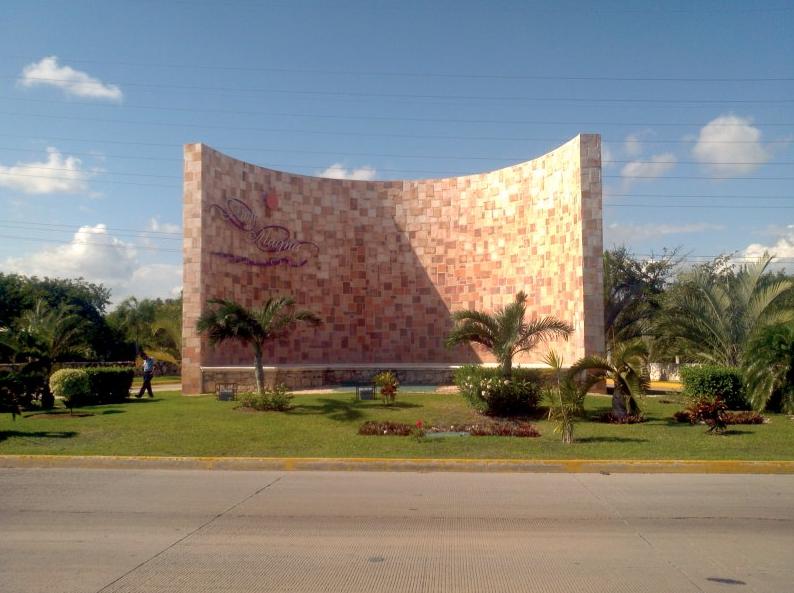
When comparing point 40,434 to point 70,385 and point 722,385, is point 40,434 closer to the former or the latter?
point 70,385

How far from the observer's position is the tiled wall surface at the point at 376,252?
25109 millimetres

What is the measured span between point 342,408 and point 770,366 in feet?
35.4

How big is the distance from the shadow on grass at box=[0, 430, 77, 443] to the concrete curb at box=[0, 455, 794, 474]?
1962 millimetres

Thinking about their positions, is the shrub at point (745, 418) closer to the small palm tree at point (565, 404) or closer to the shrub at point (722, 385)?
the shrub at point (722, 385)

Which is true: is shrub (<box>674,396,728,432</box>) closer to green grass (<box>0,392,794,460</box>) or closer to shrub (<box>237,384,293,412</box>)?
green grass (<box>0,392,794,460</box>)

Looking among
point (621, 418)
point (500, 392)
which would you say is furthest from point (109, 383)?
point (621, 418)

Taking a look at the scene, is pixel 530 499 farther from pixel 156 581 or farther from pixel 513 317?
pixel 513 317

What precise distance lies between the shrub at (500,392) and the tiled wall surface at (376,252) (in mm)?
7402

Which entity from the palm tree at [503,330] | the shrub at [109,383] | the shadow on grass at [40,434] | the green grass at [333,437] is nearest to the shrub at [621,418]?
the green grass at [333,437]

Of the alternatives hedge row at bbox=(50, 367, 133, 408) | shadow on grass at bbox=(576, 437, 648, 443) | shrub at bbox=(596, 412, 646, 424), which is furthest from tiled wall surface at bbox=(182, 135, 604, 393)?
shadow on grass at bbox=(576, 437, 648, 443)

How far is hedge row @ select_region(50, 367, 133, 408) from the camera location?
1856 cm

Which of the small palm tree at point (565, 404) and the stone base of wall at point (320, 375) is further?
the stone base of wall at point (320, 375)

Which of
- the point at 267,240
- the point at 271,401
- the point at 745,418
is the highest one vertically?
the point at 267,240

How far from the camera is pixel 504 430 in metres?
14.9
